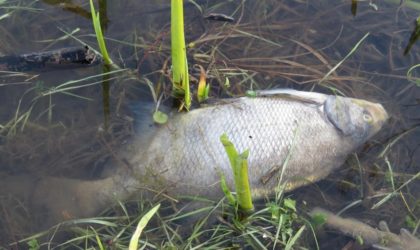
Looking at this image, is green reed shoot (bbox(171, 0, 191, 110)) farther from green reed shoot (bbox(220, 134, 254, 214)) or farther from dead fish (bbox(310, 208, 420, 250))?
dead fish (bbox(310, 208, 420, 250))

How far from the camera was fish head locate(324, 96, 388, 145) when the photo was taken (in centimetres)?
366

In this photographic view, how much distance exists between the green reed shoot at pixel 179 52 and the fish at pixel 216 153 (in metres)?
0.18

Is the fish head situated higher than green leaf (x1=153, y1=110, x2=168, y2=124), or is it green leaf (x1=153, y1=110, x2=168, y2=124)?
green leaf (x1=153, y1=110, x2=168, y2=124)

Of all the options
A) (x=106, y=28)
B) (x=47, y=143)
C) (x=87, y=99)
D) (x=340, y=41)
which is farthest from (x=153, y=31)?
(x=340, y=41)

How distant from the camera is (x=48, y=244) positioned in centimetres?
319

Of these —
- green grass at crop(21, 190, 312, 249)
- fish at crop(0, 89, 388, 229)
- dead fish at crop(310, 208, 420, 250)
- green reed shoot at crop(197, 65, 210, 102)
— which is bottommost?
dead fish at crop(310, 208, 420, 250)

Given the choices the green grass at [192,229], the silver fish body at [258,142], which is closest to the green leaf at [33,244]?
the green grass at [192,229]

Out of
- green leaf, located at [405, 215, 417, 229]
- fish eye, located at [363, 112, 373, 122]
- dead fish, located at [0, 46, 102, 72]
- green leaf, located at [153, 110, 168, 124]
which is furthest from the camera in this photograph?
dead fish, located at [0, 46, 102, 72]

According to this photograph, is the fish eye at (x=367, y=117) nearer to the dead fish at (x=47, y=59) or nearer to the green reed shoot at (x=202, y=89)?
the green reed shoot at (x=202, y=89)

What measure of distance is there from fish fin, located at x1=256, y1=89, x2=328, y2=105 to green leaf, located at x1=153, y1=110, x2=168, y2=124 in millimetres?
677

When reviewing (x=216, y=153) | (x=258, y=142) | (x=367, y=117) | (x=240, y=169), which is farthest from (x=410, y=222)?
(x=240, y=169)

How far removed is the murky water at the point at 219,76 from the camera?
11.8 feet

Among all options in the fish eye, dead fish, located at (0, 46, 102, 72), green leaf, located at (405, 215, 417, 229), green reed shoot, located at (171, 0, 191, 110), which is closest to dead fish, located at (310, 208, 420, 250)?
green leaf, located at (405, 215, 417, 229)

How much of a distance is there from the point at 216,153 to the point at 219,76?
0.89 m
